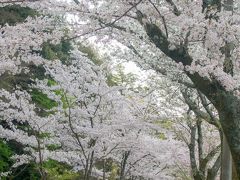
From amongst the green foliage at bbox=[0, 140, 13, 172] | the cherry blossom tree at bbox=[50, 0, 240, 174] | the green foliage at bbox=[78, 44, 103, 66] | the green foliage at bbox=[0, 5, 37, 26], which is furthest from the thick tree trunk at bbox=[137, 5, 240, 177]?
the green foliage at bbox=[78, 44, 103, 66]

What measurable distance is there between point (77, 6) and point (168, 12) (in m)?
1.13

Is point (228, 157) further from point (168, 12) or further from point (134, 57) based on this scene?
point (134, 57)

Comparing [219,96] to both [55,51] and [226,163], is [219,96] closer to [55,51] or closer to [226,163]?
[226,163]

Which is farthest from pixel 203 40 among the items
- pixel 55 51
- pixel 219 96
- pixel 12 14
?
pixel 55 51

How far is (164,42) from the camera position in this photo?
15.3ft

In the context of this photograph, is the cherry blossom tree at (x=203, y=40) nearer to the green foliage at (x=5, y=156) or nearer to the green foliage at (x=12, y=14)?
the green foliage at (x=5, y=156)

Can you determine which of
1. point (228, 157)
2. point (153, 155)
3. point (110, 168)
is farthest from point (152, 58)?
point (110, 168)

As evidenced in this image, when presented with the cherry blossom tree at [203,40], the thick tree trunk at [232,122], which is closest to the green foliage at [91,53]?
the cherry blossom tree at [203,40]

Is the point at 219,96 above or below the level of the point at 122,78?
below

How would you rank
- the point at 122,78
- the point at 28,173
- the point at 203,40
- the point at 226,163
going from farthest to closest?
the point at 122,78, the point at 28,173, the point at 226,163, the point at 203,40

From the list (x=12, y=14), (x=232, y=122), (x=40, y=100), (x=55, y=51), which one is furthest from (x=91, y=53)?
(x=232, y=122)

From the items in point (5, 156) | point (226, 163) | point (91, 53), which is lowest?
point (226, 163)

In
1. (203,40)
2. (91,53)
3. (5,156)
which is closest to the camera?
(203,40)

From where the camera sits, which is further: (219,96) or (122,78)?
(122,78)
